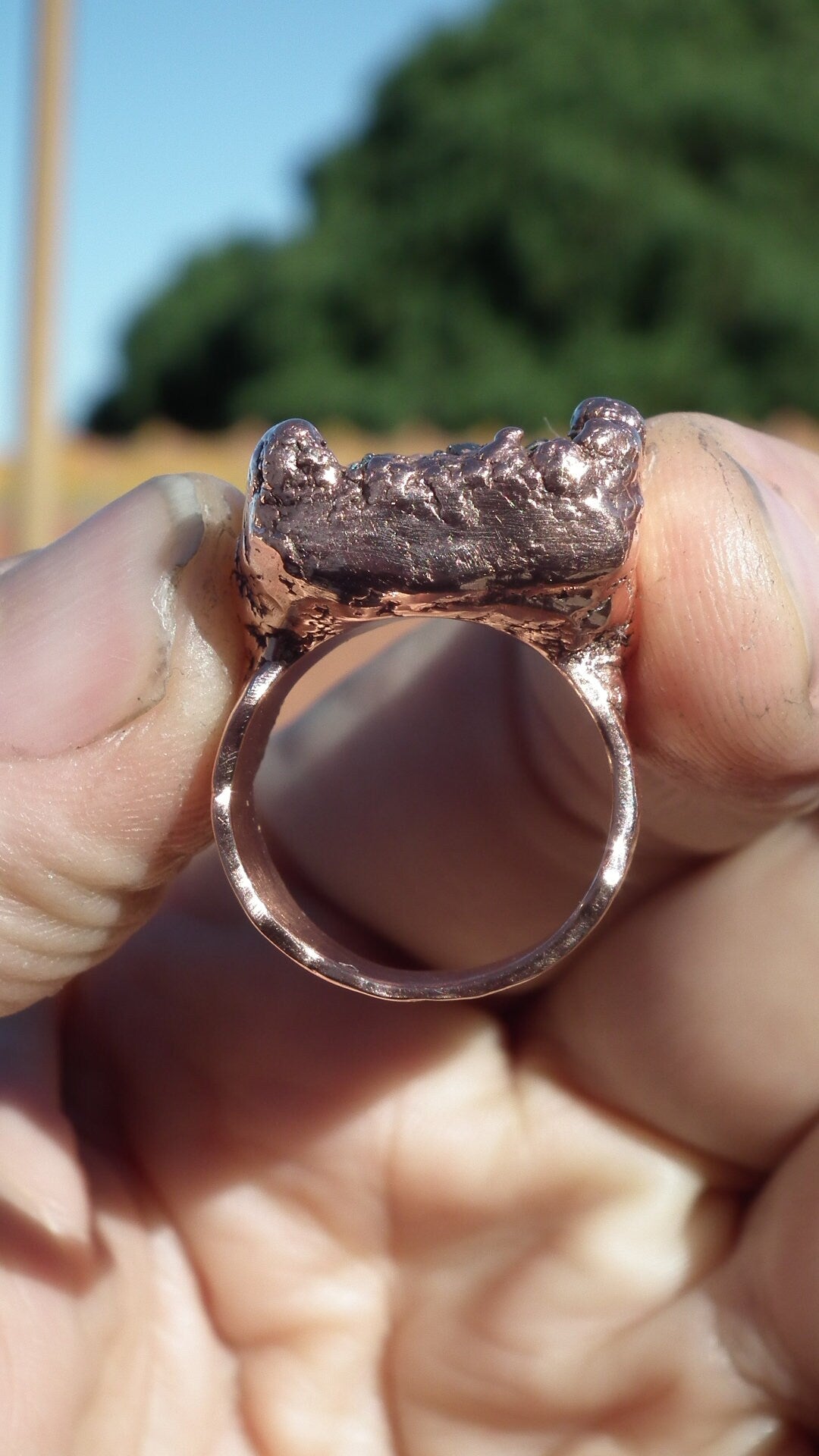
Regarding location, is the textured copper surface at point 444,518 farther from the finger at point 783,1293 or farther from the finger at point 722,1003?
the finger at point 783,1293

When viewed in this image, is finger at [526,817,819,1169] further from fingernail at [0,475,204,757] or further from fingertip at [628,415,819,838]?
fingernail at [0,475,204,757]

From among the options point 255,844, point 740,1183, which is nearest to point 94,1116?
point 255,844

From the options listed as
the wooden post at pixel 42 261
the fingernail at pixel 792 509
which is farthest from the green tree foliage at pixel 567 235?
the fingernail at pixel 792 509

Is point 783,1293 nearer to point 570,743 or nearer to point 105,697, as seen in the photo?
point 570,743

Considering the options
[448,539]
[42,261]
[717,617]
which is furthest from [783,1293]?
[42,261]

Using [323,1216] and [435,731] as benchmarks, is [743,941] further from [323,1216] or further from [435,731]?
[323,1216]

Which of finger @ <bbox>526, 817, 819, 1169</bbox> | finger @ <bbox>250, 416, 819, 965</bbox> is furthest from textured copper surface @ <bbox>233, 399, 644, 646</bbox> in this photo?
finger @ <bbox>526, 817, 819, 1169</bbox>
